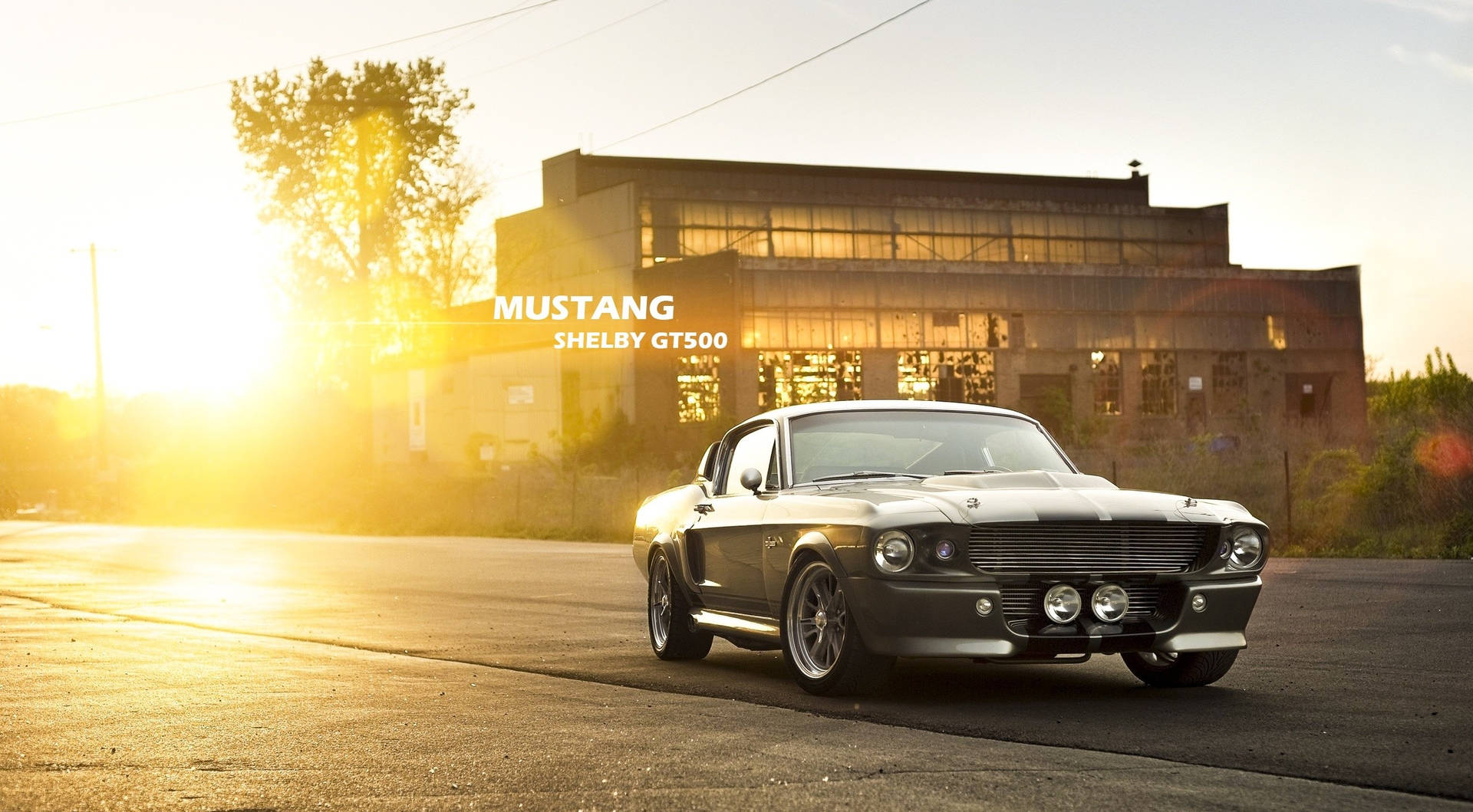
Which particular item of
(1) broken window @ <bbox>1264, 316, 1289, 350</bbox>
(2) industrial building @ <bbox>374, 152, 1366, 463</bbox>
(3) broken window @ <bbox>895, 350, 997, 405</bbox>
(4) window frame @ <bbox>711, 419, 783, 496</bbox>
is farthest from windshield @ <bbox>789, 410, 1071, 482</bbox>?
(1) broken window @ <bbox>1264, 316, 1289, 350</bbox>

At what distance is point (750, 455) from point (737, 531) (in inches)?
30.8

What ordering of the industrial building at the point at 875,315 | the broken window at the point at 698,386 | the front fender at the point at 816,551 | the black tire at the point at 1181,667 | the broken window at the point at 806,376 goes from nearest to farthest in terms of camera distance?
the front fender at the point at 816,551
the black tire at the point at 1181,667
the broken window at the point at 806,376
the broken window at the point at 698,386
the industrial building at the point at 875,315

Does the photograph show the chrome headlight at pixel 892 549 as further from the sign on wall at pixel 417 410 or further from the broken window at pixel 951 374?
the sign on wall at pixel 417 410

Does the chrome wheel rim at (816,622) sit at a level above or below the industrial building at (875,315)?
below

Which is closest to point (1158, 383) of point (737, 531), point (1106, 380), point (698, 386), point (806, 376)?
point (1106, 380)

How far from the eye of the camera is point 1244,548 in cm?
886

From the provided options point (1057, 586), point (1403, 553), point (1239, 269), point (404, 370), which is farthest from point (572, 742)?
point (404, 370)

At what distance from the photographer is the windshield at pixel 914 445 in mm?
9898

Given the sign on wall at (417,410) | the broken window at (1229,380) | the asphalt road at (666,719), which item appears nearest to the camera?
the asphalt road at (666,719)

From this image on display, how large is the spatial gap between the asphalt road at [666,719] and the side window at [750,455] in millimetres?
1206

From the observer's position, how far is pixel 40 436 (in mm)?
116562

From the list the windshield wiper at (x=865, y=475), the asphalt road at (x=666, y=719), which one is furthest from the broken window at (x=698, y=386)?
the windshield wiper at (x=865, y=475)

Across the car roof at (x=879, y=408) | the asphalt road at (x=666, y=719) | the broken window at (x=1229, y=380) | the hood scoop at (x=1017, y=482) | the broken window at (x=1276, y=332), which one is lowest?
the asphalt road at (x=666, y=719)

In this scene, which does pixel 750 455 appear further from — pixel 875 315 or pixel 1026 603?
pixel 875 315
